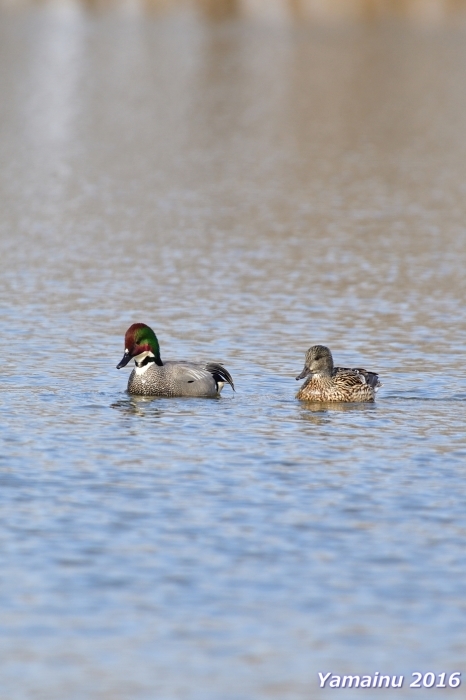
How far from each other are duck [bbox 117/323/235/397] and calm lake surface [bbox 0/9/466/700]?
0.53 ft

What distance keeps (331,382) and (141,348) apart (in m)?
1.78

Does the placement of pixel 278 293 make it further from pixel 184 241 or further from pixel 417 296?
pixel 184 241

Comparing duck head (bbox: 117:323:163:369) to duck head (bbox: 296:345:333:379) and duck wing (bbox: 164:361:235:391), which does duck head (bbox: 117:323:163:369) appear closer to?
duck wing (bbox: 164:361:235:391)

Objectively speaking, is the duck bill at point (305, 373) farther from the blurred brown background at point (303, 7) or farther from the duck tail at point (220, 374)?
the blurred brown background at point (303, 7)

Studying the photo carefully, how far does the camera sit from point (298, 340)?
1772cm

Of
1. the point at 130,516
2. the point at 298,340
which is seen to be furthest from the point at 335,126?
the point at 130,516

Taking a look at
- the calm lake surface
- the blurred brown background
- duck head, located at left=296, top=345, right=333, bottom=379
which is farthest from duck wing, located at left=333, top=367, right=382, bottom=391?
the blurred brown background

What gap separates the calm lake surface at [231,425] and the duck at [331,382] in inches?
6.3

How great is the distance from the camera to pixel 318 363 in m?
14.7

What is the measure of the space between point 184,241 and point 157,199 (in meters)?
5.06

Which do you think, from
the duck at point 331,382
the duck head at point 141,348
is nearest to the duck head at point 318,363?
the duck at point 331,382

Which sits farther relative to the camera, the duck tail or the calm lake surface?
the duck tail

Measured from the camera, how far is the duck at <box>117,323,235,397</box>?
14617 millimetres

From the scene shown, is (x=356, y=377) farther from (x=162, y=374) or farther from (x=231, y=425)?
(x=162, y=374)
